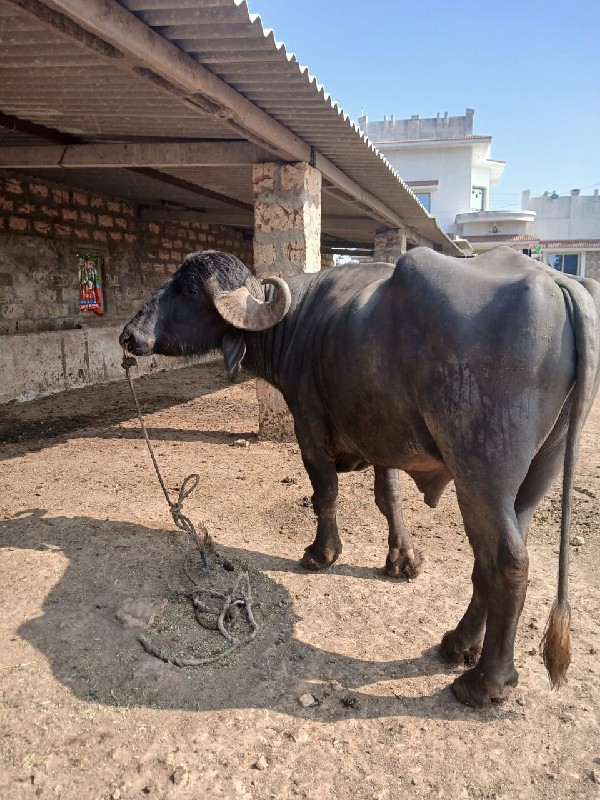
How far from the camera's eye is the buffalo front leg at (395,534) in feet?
11.5

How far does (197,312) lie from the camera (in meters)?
3.30

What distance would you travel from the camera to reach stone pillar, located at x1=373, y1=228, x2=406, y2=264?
12.1m

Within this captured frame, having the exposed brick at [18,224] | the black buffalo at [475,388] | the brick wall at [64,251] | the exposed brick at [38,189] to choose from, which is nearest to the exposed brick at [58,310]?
the brick wall at [64,251]

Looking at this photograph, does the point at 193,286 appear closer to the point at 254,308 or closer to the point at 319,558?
the point at 254,308

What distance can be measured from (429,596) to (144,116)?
480 centimetres

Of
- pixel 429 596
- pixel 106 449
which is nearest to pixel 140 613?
pixel 429 596

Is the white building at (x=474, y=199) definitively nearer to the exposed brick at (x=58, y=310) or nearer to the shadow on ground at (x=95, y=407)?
the shadow on ground at (x=95, y=407)

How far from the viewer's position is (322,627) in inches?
118

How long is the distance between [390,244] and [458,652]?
10577mm

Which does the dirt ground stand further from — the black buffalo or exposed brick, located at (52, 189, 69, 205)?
exposed brick, located at (52, 189, 69, 205)

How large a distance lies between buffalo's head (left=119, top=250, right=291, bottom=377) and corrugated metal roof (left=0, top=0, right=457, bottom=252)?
54.7 inches

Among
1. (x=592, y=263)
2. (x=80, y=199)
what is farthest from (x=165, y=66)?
(x=592, y=263)

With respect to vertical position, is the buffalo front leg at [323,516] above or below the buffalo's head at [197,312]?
below

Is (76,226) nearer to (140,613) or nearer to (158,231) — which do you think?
(158,231)
